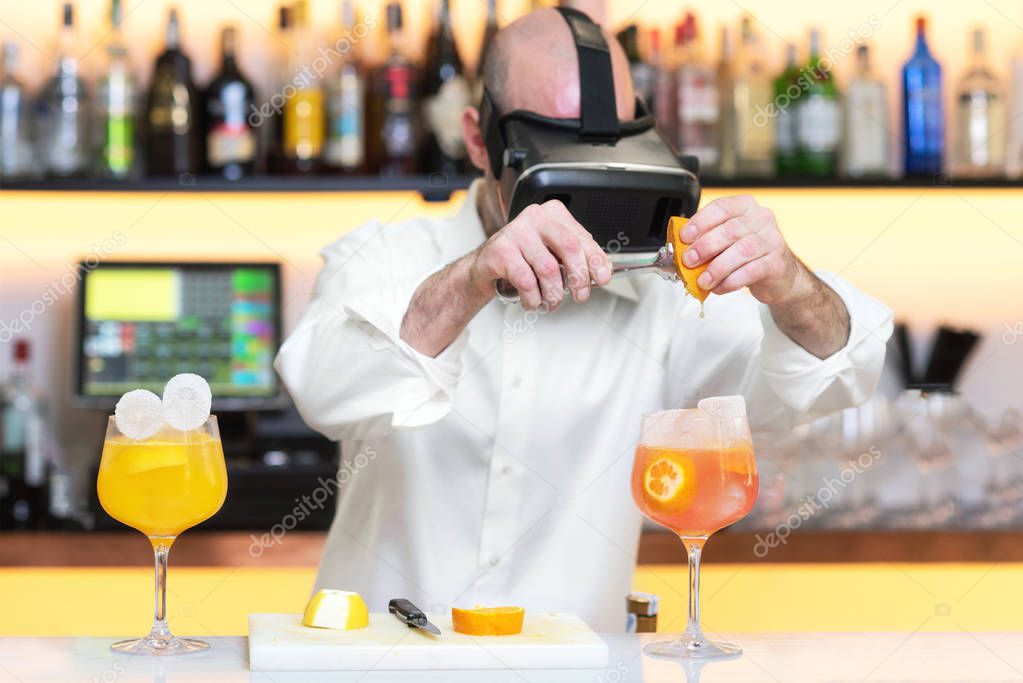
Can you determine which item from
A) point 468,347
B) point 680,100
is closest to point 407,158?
point 680,100

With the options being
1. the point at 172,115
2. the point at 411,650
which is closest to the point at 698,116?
the point at 172,115

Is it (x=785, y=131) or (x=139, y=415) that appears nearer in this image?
(x=139, y=415)

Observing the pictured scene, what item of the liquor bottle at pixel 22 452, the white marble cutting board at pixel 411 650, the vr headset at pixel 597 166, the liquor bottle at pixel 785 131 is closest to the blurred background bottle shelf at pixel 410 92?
the liquor bottle at pixel 785 131

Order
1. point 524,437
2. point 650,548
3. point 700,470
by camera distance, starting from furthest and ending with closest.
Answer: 1. point 650,548
2. point 524,437
3. point 700,470

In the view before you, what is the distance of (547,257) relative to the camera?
1181 millimetres

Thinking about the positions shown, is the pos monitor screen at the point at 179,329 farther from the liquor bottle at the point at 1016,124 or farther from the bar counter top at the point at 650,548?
the liquor bottle at the point at 1016,124

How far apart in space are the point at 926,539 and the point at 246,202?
1.36 meters

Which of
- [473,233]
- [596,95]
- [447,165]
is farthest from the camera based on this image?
[447,165]

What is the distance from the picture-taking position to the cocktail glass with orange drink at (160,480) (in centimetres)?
109

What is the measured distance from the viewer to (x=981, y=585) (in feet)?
7.37

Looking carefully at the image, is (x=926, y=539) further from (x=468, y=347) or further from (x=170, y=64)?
(x=170, y=64)

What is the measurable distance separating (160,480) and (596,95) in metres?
0.63

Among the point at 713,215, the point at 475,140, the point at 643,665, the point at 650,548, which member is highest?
the point at 475,140

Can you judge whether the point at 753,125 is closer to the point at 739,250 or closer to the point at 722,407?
the point at 739,250
